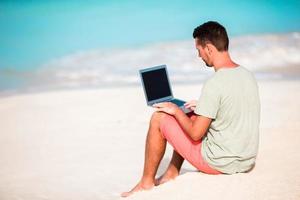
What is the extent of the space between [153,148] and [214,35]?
3.21 ft

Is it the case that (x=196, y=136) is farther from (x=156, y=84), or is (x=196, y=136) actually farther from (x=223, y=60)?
(x=156, y=84)

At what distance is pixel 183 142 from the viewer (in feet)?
12.1

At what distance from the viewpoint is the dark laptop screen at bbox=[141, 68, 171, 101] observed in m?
4.14

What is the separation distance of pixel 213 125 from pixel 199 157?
0.30 metres

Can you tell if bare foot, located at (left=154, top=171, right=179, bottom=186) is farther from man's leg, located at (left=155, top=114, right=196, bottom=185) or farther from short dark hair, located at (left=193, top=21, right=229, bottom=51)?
short dark hair, located at (left=193, top=21, right=229, bottom=51)

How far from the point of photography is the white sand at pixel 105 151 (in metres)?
3.62

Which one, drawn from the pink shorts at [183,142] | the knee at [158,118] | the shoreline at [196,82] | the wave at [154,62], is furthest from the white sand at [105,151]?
the wave at [154,62]

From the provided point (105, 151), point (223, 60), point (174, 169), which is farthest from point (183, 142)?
point (105, 151)

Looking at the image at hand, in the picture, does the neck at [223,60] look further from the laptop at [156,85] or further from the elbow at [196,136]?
the laptop at [156,85]

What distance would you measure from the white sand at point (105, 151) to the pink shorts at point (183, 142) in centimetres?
11

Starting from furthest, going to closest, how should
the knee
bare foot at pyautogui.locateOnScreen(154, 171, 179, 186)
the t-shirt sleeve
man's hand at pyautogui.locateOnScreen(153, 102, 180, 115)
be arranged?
1. bare foot at pyautogui.locateOnScreen(154, 171, 179, 186)
2. the knee
3. man's hand at pyautogui.locateOnScreen(153, 102, 180, 115)
4. the t-shirt sleeve

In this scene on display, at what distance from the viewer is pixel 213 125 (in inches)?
138

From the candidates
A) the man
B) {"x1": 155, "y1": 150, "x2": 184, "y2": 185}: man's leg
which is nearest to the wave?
{"x1": 155, "y1": 150, "x2": 184, "y2": 185}: man's leg

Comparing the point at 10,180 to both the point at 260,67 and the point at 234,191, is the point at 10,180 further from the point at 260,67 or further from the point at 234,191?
the point at 260,67
